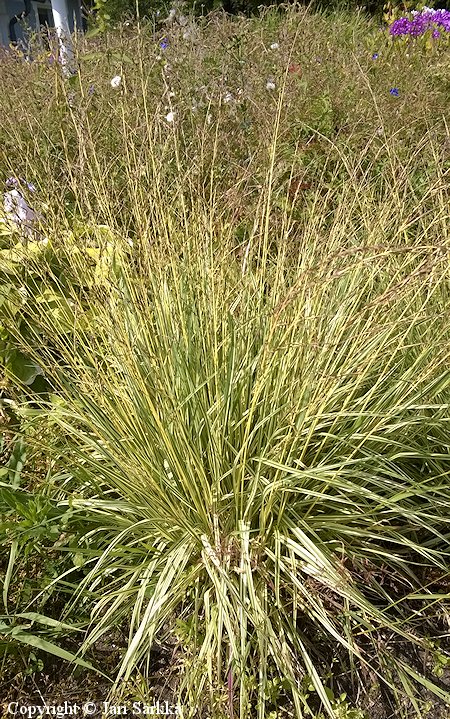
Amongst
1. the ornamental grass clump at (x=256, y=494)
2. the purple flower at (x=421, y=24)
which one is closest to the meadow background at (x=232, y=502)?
the ornamental grass clump at (x=256, y=494)

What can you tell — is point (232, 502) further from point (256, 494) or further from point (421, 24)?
point (421, 24)

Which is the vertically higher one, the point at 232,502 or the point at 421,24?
the point at 421,24

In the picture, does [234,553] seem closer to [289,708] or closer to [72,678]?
[289,708]

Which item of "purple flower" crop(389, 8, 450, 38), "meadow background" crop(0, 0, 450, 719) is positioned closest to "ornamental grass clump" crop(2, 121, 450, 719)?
"meadow background" crop(0, 0, 450, 719)

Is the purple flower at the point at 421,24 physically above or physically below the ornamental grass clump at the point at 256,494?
above

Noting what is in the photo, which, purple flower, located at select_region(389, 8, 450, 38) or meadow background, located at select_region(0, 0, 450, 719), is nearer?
meadow background, located at select_region(0, 0, 450, 719)

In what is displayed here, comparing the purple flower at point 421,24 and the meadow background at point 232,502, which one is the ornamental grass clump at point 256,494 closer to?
the meadow background at point 232,502

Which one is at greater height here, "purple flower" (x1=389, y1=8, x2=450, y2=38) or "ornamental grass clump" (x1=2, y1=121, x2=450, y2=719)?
"purple flower" (x1=389, y1=8, x2=450, y2=38)

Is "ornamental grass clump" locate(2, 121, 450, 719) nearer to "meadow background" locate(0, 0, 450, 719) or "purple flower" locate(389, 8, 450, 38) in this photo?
"meadow background" locate(0, 0, 450, 719)

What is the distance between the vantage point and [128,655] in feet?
3.94

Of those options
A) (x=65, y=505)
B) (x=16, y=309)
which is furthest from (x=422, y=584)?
(x=16, y=309)

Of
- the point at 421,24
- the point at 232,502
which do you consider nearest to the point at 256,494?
the point at 232,502

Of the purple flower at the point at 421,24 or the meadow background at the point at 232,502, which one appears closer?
the meadow background at the point at 232,502

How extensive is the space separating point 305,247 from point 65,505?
0.96 m
